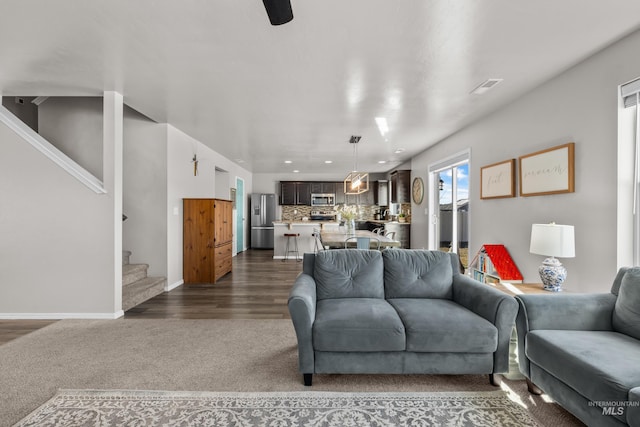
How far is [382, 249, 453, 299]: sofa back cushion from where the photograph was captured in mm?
2842

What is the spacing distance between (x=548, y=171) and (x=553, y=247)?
1.06 m

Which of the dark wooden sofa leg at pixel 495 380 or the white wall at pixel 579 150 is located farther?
the white wall at pixel 579 150

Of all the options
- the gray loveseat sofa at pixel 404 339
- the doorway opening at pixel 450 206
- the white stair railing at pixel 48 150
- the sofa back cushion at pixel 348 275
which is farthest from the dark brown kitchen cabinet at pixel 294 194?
the gray loveseat sofa at pixel 404 339

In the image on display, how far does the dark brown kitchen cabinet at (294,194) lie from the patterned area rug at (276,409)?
8.49 meters

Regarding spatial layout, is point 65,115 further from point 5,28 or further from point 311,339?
point 311,339

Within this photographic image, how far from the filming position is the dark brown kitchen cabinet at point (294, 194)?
34.3 ft

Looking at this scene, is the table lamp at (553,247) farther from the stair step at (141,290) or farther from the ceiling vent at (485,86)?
the stair step at (141,290)

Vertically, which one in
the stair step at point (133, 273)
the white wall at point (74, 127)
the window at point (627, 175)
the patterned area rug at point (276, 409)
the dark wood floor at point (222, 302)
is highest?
the white wall at point (74, 127)

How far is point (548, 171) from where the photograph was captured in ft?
10.6

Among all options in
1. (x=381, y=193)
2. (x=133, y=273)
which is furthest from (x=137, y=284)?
(x=381, y=193)

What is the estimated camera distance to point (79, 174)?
Answer: 3.59 m

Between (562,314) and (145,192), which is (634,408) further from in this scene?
(145,192)

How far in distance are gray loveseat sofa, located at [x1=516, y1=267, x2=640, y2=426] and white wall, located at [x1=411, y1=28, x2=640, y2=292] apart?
0.69 meters

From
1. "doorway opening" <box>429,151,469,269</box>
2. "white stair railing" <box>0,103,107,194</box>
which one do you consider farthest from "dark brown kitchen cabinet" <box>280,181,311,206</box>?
"white stair railing" <box>0,103,107,194</box>
